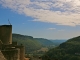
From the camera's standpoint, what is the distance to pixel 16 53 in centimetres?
2175

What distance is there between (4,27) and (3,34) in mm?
1139

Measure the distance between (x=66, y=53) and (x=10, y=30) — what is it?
13948 centimetres

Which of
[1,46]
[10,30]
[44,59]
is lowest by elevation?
[44,59]

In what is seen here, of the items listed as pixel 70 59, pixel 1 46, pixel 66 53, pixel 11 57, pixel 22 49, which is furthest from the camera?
pixel 66 53

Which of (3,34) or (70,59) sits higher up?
(3,34)

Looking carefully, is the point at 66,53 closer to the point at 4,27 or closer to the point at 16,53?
the point at 4,27

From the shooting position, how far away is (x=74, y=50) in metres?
180

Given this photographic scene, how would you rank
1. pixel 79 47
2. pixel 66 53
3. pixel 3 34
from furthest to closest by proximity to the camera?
1. pixel 79 47
2. pixel 66 53
3. pixel 3 34

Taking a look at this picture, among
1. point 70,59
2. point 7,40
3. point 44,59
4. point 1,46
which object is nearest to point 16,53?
point 1,46

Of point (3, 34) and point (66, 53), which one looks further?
point (66, 53)

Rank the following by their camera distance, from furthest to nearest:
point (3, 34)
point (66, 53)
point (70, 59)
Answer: point (66, 53) < point (70, 59) < point (3, 34)

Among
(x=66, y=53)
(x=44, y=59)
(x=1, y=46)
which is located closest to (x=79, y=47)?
(x=66, y=53)

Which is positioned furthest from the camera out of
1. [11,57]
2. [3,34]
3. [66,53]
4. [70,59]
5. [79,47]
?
[79,47]

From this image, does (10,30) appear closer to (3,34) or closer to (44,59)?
(3,34)
